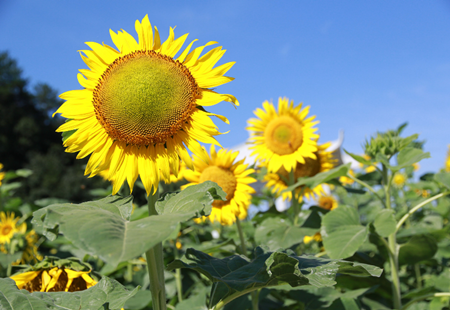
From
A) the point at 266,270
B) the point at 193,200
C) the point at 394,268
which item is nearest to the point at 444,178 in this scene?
the point at 394,268

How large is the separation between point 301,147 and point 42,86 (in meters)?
31.9

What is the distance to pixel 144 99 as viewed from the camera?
4.30 ft

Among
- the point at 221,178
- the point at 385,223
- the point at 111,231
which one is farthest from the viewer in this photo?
the point at 221,178

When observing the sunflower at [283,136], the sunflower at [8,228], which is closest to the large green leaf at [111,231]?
the sunflower at [283,136]

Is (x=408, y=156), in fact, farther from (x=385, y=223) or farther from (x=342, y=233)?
(x=342, y=233)

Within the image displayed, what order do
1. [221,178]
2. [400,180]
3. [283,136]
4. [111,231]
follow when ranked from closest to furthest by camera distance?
[111,231] → [221,178] → [283,136] → [400,180]

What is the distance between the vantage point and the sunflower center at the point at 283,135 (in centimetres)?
318

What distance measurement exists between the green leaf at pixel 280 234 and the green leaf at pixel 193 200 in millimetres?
1297

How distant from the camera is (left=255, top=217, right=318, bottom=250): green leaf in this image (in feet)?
7.88

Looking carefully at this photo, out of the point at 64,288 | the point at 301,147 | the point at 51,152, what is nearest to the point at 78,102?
the point at 64,288

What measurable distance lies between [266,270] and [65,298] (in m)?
0.69

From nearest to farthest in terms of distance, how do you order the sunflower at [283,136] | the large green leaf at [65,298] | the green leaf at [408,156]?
the large green leaf at [65,298] → the green leaf at [408,156] → the sunflower at [283,136]

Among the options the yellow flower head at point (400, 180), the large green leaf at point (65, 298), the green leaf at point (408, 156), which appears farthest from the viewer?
the yellow flower head at point (400, 180)

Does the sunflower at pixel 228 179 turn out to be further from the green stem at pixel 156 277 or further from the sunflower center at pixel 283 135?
the green stem at pixel 156 277
